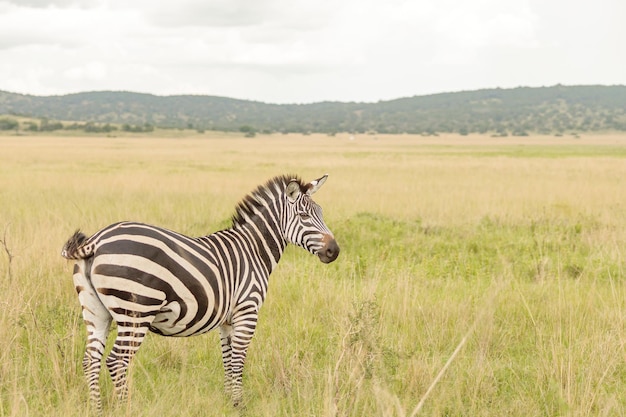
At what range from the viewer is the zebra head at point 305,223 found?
184 inches

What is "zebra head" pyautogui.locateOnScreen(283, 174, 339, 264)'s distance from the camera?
468 centimetres

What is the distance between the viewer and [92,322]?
417 centimetres

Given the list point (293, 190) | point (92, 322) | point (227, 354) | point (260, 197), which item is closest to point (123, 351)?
point (92, 322)

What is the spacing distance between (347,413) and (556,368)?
1.88 metres

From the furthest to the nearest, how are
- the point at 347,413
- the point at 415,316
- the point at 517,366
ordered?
the point at 415,316
the point at 517,366
the point at 347,413

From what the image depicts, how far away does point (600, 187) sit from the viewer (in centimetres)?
2111

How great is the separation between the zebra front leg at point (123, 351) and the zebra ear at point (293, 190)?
149cm

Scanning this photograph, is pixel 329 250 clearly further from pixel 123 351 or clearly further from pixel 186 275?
pixel 123 351

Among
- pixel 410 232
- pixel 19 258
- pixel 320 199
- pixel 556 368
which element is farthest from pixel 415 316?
pixel 320 199

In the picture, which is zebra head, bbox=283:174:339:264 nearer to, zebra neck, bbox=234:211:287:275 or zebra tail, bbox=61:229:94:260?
zebra neck, bbox=234:211:287:275

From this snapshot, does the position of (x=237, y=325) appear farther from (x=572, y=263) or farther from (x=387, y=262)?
(x=572, y=263)

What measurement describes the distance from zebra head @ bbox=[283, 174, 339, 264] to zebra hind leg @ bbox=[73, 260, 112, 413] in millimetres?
1495

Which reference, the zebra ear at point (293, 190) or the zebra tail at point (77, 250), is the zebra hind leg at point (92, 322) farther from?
the zebra ear at point (293, 190)

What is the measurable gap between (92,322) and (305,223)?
5.52ft
